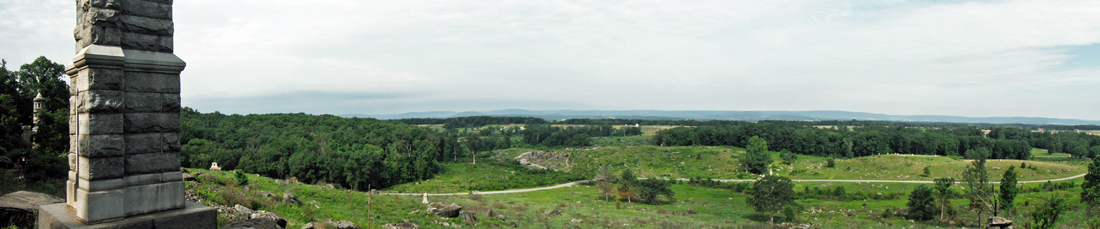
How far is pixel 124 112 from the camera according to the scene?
24.5 feet

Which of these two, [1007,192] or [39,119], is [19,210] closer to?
[39,119]

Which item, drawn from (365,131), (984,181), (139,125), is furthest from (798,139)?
(139,125)

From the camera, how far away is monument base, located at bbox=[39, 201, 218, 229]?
735cm

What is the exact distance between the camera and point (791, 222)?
Answer: 3975 centimetres

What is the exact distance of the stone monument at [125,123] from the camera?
7184 mm

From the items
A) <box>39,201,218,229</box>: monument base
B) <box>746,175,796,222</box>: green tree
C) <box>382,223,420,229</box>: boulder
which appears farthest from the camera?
<box>746,175,796,222</box>: green tree

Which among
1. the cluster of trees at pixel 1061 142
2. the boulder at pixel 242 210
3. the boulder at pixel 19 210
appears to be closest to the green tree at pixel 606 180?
A: the boulder at pixel 242 210

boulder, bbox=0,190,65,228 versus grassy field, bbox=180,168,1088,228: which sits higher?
boulder, bbox=0,190,65,228

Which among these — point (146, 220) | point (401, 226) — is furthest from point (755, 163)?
point (146, 220)

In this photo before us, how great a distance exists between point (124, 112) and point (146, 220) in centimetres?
185

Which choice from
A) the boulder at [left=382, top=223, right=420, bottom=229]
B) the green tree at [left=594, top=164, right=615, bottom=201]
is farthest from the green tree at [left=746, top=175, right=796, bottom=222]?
the boulder at [left=382, top=223, right=420, bottom=229]

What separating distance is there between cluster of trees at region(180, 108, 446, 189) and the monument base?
55251 mm

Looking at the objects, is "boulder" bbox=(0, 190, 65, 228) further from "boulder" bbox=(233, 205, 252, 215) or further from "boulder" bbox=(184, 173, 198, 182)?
"boulder" bbox=(184, 173, 198, 182)

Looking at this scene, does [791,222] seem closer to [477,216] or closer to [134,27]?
[477,216]
